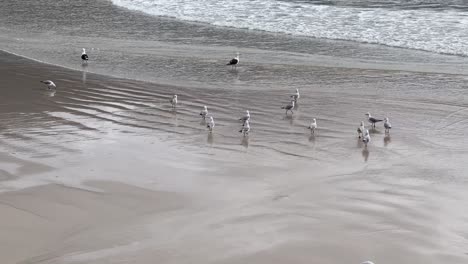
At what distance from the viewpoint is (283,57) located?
1953cm

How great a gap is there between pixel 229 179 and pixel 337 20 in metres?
17.2

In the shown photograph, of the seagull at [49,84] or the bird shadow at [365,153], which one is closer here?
the bird shadow at [365,153]

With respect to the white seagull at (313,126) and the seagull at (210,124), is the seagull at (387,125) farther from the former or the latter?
the seagull at (210,124)

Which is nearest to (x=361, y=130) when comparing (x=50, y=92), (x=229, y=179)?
(x=229, y=179)

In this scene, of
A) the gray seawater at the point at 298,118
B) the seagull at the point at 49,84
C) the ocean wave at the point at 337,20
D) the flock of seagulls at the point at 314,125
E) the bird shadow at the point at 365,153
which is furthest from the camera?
the ocean wave at the point at 337,20

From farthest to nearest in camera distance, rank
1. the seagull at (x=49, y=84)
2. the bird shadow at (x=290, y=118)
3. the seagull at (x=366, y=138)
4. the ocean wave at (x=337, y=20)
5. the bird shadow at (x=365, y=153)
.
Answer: the ocean wave at (x=337, y=20) < the seagull at (x=49, y=84) < the bird shadow at (x=290, y=118) < the seagull at (x=366, y=138) < the bird shadow at (x=365, y=153)

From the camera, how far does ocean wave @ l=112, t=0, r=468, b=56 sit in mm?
21250

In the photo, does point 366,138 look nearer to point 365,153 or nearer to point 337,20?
point 365,153

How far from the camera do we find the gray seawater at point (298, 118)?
8109mm

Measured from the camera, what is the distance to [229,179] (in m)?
9.46

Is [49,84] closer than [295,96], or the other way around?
[295,96]

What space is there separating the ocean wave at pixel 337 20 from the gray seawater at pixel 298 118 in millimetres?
1034

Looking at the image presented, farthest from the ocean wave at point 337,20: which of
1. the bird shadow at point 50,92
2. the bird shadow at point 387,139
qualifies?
the bird shadow at point 50,92

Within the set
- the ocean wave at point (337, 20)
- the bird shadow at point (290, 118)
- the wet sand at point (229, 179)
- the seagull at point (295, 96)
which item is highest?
the ocean wave at point (337, 20)
